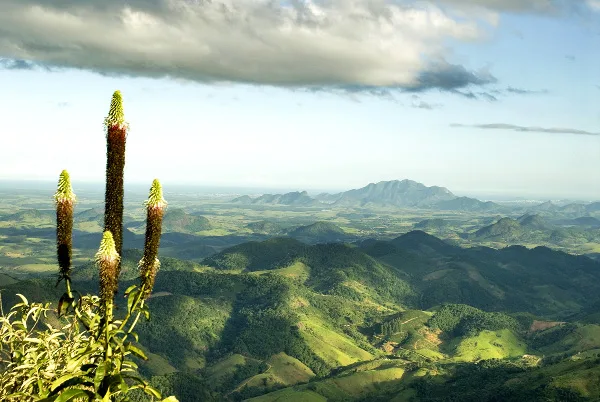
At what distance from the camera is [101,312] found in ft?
42.2

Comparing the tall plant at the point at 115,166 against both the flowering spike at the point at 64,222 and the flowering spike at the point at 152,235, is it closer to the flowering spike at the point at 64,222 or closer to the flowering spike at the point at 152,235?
the flowering spike at the point at 152,235

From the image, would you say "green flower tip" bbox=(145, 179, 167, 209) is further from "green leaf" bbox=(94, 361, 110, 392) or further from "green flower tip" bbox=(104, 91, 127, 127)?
"green leaf" bbox=(94, 361, 110, 392)

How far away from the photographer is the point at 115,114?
14.0 meters

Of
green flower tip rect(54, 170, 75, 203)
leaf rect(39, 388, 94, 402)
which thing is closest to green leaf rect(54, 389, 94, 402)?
leaf rect(39, 388, 94, 402)

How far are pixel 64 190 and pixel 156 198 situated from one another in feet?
7.78

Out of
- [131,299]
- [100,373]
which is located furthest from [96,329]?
[100,373]

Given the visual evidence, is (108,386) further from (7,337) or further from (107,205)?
(7,337)

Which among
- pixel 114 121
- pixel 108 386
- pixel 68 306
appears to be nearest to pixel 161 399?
pixel 108 386

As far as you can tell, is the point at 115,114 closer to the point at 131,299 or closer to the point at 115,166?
the point at 115,166

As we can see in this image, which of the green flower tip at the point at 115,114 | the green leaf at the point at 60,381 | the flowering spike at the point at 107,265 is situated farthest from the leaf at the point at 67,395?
the green flower tip at the point at 115,114

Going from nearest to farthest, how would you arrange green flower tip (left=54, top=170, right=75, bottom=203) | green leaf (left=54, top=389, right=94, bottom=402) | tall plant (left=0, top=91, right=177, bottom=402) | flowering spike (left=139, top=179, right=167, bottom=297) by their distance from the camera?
green leaf (left=54, top=389, right=94, bottom=402), tall plant (left=0, top=91, right=177, bottom=402), flowering spike (left=139, top=179, right=167, bottom=297), green flower tip (left=54, top=170, right=75, bottom=203)

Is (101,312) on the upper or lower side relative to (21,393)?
upper

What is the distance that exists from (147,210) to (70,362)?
13.3 feet

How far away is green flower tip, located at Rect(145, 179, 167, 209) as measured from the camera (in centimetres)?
1367
